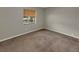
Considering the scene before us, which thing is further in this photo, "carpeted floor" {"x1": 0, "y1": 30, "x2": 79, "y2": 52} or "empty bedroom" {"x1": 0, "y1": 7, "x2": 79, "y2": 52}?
"carpeted floor" {"x1": 0, "y1": 30, "x2": 79, "y2": 52}

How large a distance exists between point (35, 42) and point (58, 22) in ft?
2.63

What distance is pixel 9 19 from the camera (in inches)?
103

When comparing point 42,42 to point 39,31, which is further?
point 42,42

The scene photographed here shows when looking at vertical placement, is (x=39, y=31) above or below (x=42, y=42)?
above

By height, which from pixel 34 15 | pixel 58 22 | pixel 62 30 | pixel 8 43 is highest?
pixel 34 15

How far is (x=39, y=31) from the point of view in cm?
184

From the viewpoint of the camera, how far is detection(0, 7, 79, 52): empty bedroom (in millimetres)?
1776

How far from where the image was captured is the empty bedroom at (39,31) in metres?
1.78

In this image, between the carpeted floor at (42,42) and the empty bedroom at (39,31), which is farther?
the carpeted floor at (42,42)
